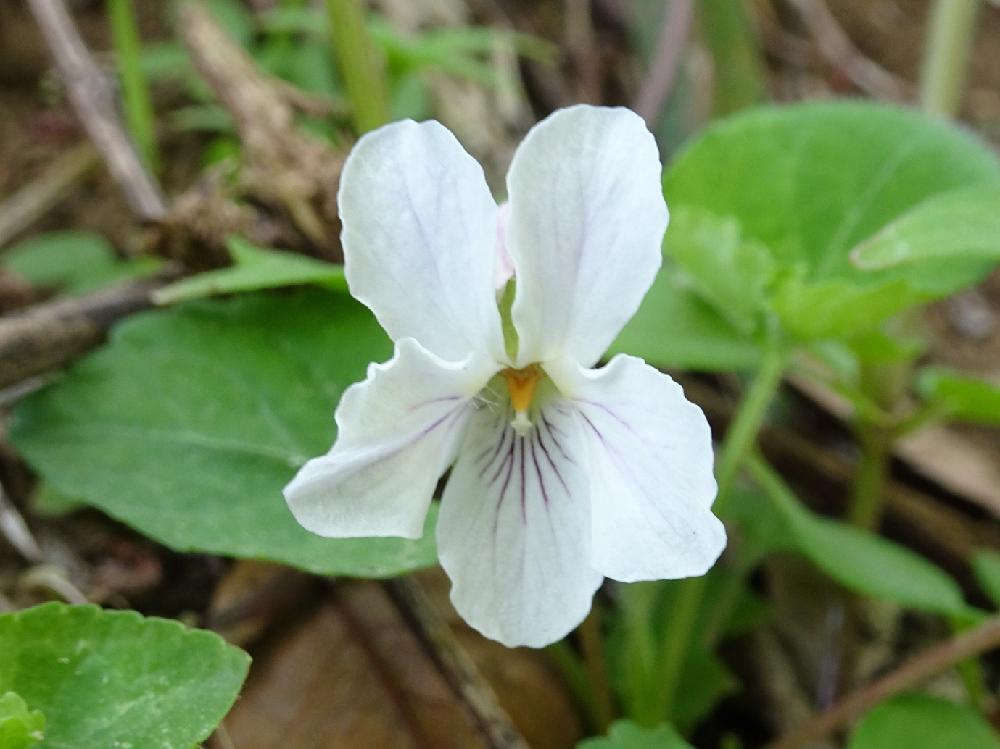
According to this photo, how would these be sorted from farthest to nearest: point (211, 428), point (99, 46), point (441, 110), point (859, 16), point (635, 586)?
point (859, 16), point (99, 46), point (441, 110), point (635, 586), point (211, 428)

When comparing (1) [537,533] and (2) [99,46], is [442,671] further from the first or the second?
(2) [99,46]

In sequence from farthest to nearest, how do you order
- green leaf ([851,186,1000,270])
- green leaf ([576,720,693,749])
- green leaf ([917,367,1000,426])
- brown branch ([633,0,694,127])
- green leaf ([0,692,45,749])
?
1. brown branch ([633,0,694,127])
2. green leaf ([917,367,1000,426])
3. green leaf ([576,720,693,749])
4. green leaf ([851,186,1000,270])
5. green leaf ([0,692,45,749])

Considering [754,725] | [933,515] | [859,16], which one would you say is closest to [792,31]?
[859,16]

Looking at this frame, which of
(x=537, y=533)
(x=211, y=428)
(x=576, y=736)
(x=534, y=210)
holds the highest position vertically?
(x=534, y=210)

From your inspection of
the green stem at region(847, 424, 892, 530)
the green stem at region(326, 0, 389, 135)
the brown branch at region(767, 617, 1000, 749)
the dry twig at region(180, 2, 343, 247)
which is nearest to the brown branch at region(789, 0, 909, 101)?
the green stem at region(847, 424, 892, 530)

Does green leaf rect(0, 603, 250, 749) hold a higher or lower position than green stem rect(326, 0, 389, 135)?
lower

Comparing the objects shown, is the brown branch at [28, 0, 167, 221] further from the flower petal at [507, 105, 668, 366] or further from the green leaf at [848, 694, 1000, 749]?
the green leaf at [848, 694, 1000, 749]
